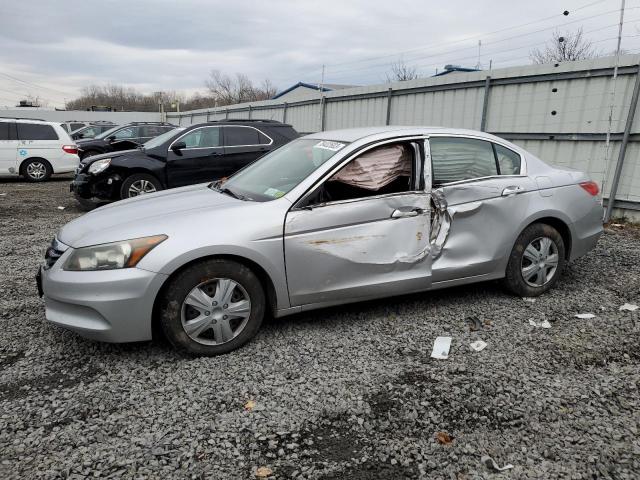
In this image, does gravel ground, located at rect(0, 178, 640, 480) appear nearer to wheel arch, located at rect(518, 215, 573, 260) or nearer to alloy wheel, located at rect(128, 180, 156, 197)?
wheel arch, located at rect(518, 215, 573, 260)

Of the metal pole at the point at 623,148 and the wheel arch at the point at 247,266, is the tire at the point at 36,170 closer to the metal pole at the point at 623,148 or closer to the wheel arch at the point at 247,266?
the wheel arch at the point at 247,266

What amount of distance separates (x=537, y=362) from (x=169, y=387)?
8.12ft

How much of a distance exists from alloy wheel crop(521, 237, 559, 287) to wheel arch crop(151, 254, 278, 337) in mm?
2377

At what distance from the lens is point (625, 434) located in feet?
8.31

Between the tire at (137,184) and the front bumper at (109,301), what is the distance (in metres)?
5.69

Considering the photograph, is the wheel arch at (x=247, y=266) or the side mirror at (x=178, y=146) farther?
the side mirror at (x=178, y=146)

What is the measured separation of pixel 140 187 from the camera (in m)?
8.60

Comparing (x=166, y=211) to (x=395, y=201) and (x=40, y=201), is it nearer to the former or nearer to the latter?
(x=395, y=201)

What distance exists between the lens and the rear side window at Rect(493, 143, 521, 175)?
4.34m

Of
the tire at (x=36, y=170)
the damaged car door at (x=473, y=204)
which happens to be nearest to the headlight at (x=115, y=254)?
the damaged car door at (x=473, y=204)

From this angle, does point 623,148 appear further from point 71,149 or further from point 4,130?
point 4,130

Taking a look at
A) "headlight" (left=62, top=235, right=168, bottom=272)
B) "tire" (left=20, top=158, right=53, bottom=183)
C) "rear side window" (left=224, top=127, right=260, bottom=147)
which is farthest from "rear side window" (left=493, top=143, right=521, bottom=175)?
"tire" (left=20, top=158, right=53, bottom=183)

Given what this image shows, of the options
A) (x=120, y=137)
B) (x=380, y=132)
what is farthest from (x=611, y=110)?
(x=120, y=137)

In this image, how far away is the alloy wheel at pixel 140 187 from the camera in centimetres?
854
